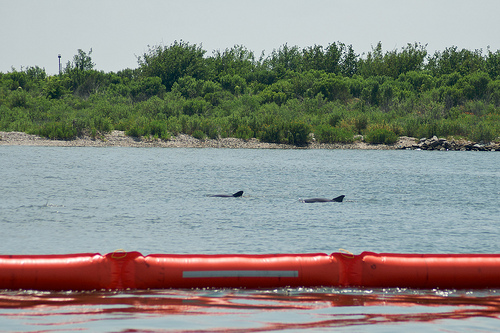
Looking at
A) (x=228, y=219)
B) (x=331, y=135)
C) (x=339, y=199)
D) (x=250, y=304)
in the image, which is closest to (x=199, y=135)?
(x=331, y=135)

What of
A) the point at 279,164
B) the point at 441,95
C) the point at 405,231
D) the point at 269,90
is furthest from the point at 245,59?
the point at 405,231

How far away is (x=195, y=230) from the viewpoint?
723 inches

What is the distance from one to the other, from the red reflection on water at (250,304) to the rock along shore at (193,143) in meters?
52.2

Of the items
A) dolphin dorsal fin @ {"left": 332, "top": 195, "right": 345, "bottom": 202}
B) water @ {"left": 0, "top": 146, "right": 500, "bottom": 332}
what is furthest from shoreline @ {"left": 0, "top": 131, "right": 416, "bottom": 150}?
dolphin dorsal fin @ {"left": 332, "top": 195, "right": 345, "bottom": 202}

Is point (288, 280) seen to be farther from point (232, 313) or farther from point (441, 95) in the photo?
point (441, 95)

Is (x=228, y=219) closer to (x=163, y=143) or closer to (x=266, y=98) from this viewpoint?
(x=163, y=143)

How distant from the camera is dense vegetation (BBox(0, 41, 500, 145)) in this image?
66.5m

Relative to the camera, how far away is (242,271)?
37.3ft

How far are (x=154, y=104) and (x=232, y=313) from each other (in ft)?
212

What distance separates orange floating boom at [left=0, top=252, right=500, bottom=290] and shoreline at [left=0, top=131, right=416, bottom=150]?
51684mm

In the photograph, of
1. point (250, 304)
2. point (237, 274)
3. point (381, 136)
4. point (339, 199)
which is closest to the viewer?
point (250, 304)

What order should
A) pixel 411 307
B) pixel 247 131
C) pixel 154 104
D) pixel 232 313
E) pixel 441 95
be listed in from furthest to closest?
pixel 441 95 < pixel 154 104 < pixel 247 131 < pixel 411 307 < pixel 232 313

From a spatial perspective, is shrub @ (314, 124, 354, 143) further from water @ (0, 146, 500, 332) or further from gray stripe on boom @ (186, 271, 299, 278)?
gray stripe on boom @ (186, 271, 299, 278)

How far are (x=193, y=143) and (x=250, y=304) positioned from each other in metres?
55.3
